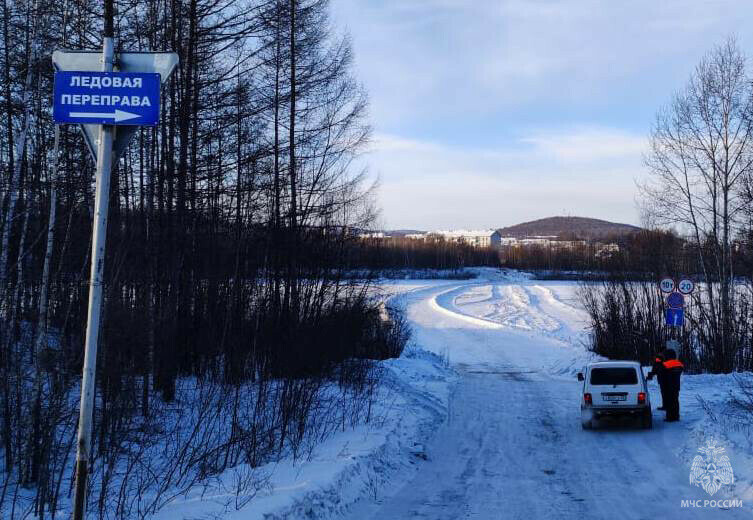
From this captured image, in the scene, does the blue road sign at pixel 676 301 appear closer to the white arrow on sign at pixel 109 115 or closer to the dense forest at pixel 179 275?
the dense forest at pixel 179 275

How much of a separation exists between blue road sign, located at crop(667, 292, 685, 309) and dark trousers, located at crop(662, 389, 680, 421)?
6.86 metres

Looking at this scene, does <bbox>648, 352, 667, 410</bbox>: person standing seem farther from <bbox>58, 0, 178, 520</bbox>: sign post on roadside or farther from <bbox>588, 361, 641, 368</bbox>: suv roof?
<bbox>58, 0, 178, 520</bbox>: sign post on roadside

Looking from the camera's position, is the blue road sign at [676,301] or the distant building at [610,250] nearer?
the blue road sign at [676,301]

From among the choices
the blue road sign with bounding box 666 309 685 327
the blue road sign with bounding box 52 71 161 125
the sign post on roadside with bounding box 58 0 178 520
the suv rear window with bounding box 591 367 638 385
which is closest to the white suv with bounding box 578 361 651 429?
the suv rear window with bounding box 591 367 638 385

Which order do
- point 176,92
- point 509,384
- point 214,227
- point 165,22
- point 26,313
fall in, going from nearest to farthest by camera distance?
1. point 26,313
2. point 165,22
3. point 176,92
4. point 214,227
5. point 509,384

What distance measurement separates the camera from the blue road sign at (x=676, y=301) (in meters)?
22.1

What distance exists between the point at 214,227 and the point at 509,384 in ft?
38.6

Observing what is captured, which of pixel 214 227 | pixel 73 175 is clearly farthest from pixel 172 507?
pixel 214 227

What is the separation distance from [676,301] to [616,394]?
25.9 ft

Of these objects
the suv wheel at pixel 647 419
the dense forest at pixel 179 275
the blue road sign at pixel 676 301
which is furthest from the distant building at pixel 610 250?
the suv wheel at pixel 647 419

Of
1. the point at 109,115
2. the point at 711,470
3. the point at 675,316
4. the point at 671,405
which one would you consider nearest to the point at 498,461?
the point at 711,470

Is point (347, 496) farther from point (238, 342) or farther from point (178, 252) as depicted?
point (178, 252)

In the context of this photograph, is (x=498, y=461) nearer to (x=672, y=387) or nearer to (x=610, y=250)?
(x=672, y=387)

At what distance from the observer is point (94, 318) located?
→ 5.01m
